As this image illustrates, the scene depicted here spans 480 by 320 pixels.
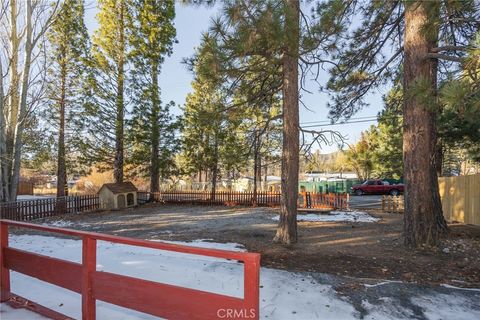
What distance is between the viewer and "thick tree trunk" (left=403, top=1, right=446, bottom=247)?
7738 mm

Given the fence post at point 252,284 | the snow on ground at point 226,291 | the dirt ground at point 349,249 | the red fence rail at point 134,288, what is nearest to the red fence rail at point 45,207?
the dirt ground at point 349,249

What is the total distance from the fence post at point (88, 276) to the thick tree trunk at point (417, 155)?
6.97 meters

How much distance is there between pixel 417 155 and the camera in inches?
305

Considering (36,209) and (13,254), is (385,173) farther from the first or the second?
(13,254)

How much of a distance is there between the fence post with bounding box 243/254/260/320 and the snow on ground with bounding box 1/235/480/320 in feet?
5.51

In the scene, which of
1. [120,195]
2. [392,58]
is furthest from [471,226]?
[120,195]

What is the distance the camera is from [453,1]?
4609 millimetres

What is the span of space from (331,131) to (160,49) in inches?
607

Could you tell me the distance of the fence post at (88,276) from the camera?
9.65 feet

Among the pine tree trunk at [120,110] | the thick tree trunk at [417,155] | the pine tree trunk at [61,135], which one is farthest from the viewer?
the pine tree trunk at [120,110]

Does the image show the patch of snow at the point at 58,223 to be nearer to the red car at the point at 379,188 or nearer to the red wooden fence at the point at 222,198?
the red wooden fence at the point at 222,198

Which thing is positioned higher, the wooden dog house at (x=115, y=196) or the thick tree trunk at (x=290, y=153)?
the thick tree trunk at (x=290, y=153)

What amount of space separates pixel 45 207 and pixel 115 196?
3408mm

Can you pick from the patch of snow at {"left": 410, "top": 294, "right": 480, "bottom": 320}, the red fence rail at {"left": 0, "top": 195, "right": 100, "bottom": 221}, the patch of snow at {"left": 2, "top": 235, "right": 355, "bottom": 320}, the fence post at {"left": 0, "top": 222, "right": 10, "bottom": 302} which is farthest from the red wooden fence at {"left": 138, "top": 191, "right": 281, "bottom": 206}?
the fence post at {"left": 0, "top": 222, "right": 10, "bottom": 302}
